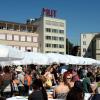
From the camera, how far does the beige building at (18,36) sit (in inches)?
3999

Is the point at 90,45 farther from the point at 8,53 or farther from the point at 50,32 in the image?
the point at 8,53

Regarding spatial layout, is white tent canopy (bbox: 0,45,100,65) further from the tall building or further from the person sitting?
the tall building

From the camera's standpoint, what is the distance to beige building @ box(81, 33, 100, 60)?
136725 mm

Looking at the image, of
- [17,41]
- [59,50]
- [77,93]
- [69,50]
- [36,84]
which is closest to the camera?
[77,93]

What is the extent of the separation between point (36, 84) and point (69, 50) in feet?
422

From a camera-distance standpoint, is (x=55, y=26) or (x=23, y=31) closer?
(x=23, y=31)

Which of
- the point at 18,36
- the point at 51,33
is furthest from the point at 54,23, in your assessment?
Answer: the point at 18,36

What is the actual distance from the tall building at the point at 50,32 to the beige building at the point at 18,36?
12.4 feet

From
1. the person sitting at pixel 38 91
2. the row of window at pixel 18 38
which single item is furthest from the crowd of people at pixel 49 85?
the row of window at pixel 18 38

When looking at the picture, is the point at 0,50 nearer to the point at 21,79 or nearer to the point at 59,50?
the point at 21,79

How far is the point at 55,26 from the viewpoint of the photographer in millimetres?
119688

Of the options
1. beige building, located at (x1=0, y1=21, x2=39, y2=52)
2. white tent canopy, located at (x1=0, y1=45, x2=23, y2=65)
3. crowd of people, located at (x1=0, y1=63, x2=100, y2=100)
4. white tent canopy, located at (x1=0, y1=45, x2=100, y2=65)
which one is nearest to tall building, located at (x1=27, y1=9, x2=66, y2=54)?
beige building, located at (x1=0, y1=21, x2=39, y2=52)

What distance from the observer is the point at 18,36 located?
105000 millimetres

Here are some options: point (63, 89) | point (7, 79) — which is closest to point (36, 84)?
point (63, 89)
